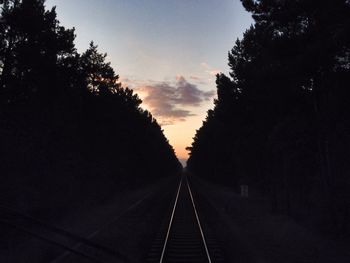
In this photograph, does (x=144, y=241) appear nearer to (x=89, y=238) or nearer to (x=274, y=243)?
(x=89, y=238)

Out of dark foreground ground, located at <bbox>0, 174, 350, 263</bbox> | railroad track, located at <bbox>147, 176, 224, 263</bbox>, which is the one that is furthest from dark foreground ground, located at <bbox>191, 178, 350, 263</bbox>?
railroad track, located at <bbox>147, 176, 224, 263</bbox>

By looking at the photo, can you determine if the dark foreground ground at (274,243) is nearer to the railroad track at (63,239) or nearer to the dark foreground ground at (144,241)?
the dark foreground ground at (144,241)

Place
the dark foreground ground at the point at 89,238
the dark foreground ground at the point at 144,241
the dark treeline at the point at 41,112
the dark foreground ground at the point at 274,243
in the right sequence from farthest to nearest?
the dark treeline at the point at 41,112 → the dark foreground ground at the point at 274,243 → the dark foreground ground at the point at 144,241 → the dark foreground ground at the point at 89,238

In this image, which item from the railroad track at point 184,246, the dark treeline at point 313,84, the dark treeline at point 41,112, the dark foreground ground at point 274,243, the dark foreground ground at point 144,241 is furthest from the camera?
the dark treeline at point 41,112

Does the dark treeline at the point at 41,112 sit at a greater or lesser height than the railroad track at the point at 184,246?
greater

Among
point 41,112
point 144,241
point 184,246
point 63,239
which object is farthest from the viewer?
point 41,112

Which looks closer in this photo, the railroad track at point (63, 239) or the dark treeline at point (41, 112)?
the railroad track at point (63, 239)

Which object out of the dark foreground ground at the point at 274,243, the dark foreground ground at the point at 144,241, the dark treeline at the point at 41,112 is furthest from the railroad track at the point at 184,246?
the dark treeline at the point at 41,112

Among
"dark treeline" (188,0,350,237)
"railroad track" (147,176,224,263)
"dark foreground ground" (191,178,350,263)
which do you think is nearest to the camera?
"railroad track" (147,176,224,263)

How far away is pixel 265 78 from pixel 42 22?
45.2 ft

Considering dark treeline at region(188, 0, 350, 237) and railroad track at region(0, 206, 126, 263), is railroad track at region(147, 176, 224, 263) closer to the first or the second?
railroad track at region(0, 206, 126, 263)

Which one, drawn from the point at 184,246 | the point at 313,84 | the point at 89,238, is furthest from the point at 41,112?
the point at 313,84

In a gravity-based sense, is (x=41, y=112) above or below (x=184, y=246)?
above

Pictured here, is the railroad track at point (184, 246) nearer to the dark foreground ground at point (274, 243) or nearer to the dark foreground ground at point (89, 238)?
the dark foreground ground at point (89, 238)
